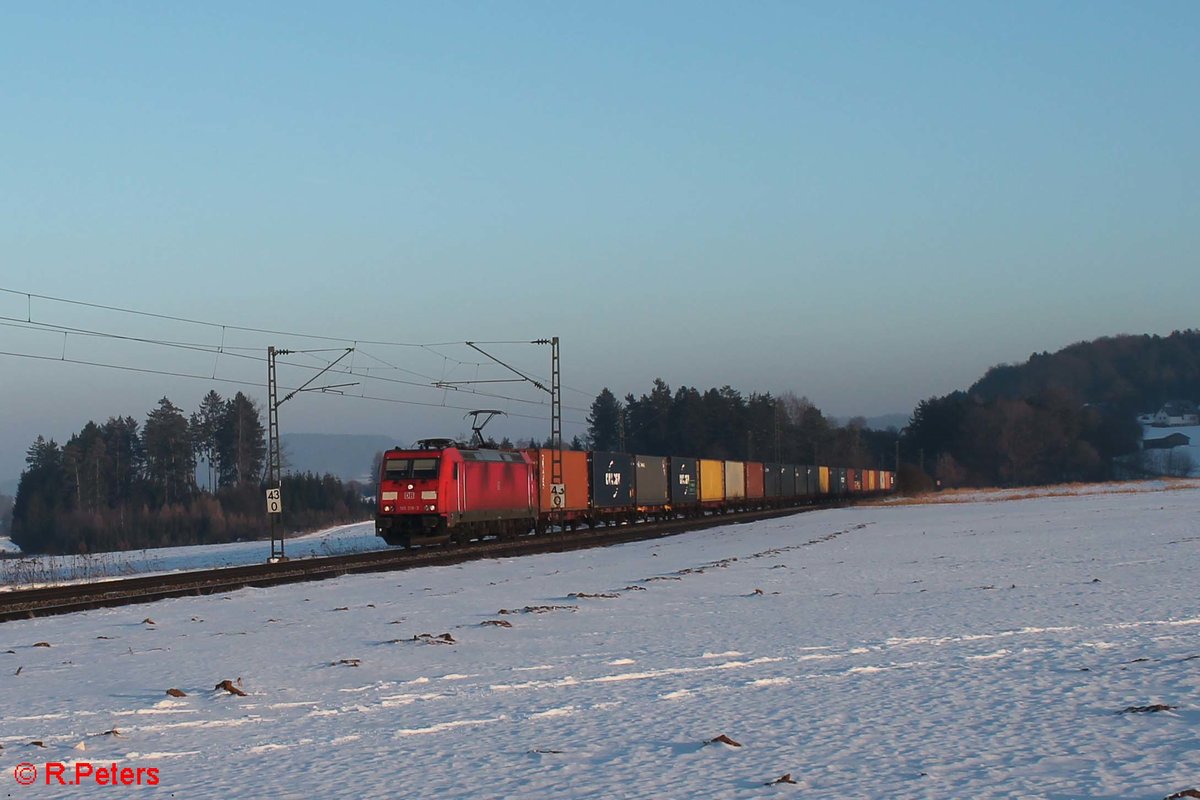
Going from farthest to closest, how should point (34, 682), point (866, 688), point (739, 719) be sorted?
point (34, 682) < point (866, 688) < point (739, 719)

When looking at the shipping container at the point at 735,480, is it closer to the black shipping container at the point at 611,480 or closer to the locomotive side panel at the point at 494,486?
the black shipping container at the point at 611,480

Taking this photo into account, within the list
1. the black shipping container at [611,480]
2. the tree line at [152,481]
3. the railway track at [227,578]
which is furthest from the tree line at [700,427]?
the railway track at [227,578]

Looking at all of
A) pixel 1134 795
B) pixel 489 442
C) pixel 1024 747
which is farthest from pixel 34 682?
pixel 489 442

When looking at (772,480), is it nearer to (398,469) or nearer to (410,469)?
(398,469)

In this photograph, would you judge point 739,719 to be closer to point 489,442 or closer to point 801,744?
point 801,744

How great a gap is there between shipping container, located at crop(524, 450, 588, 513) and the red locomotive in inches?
190

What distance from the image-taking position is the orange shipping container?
75000 mm

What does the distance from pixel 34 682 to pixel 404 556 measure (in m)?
21.4

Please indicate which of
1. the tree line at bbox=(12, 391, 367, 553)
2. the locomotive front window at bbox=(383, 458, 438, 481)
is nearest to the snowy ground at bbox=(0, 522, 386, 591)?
the locomotive front window at bbox=(383, 458, 438, 481)

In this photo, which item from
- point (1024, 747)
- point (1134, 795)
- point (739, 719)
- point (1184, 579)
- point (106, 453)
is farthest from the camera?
point (106, 453)

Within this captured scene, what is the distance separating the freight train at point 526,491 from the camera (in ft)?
123

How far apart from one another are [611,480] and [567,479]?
511 cm

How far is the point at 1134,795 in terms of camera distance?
6234mm

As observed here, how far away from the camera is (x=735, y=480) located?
7188 cm
